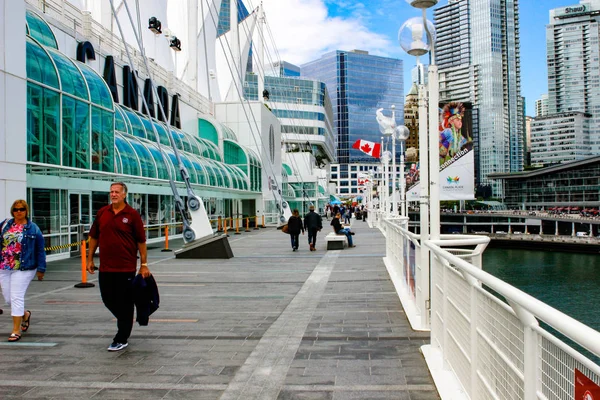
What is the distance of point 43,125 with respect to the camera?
14203 millimetres

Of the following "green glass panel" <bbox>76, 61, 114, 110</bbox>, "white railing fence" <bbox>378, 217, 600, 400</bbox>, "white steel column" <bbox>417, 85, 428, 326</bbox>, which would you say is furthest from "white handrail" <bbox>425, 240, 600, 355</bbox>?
"green glass panel" <bbox>76, 61, 114, 110</bbox>

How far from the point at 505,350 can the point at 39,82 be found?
13973 mm

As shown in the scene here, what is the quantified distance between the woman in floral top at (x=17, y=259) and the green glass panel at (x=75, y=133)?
9.37 meters

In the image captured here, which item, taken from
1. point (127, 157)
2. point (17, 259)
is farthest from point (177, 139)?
point (17, 259)

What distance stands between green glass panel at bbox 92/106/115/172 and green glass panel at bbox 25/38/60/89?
224 cm

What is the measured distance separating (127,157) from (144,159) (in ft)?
5.17

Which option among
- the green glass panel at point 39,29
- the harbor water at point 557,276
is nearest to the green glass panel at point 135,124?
the green glass panel at point 39,29

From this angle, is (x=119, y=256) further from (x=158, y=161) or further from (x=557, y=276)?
(x=557, y=276)

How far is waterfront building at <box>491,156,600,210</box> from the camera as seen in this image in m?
102

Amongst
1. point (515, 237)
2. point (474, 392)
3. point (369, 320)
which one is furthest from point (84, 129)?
point (515, 237)

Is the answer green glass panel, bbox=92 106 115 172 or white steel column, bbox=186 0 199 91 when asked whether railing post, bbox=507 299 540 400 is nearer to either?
green glass panel, bbox=92 106 115 172

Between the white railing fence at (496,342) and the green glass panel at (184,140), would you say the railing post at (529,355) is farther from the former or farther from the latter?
the green glass panel at (184,140)

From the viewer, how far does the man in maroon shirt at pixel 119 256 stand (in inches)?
226

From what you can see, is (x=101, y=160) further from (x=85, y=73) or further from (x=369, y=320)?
(x=369, y=320)
